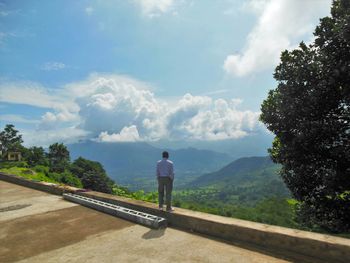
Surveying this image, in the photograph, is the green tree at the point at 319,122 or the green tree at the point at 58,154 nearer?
the green tree at the point at 319,122

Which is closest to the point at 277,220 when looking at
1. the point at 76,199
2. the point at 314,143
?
the point at 314,143

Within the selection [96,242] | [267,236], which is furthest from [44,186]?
[267,236]

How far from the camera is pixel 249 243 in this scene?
6.43m

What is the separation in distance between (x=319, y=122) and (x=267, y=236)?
354 inches

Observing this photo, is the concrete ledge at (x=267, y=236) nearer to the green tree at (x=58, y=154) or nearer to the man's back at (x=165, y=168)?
the man's back at (x=165, y=168)

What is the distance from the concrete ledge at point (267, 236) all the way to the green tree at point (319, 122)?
772 centimetres

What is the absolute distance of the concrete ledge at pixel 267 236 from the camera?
539cm

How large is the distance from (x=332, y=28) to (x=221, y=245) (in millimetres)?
12054

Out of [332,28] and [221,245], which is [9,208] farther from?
[332,28]

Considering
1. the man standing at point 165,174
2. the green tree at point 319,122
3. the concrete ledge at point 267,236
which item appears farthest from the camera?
the green tree at point 319,122

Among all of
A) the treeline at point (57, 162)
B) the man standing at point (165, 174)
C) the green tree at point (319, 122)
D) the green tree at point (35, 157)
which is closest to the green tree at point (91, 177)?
the treeline at point (57, 162)

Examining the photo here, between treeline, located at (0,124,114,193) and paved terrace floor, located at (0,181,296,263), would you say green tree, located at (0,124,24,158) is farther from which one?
paved terrace floor, located at (0,181,296,263)

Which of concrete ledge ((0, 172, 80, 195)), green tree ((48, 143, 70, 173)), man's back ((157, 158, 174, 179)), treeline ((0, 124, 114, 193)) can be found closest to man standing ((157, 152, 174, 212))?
man's back ((157, 158, 174, 179))

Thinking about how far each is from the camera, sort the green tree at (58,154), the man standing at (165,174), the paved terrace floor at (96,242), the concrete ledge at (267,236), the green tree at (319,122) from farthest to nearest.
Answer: the green tree at (58,154)
the green tree at (319,122)
the man standing at (165,174)
the paved terrace floor at (96,242)
the concrete ledge at (267,236)
